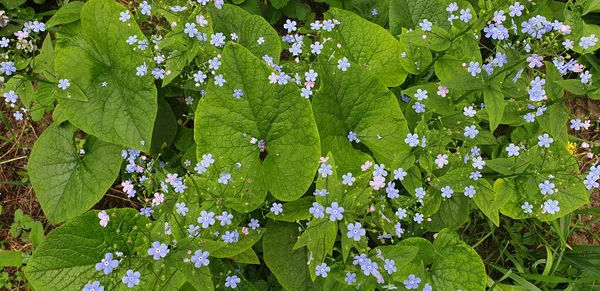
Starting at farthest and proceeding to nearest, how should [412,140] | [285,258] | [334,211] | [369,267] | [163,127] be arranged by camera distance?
1. [163,127]
2. [285,258]
3. [412,140]
4. [369,267]
5. [334,211]

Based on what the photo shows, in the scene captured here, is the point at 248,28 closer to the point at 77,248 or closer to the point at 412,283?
the point at 77,248

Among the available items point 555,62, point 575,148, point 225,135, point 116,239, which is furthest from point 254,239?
point 575,148

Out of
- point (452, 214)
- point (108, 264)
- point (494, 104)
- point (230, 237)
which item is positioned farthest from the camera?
point (452, 214)

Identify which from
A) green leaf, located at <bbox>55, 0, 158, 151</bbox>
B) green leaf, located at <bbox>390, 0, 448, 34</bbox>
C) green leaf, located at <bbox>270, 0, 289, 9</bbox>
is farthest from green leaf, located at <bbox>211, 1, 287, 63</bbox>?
green leaf, located at <bbox>390, 0, 448, 34</bbox>

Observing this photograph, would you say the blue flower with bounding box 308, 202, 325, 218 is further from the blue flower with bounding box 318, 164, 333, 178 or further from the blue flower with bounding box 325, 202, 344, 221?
the blue flower with bounding box 318, 164, 333, 178

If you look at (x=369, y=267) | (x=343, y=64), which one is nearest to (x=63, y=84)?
(x=343, y=64)

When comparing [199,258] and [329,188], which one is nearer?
[199,258]

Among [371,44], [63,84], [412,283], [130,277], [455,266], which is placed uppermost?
[371,44]

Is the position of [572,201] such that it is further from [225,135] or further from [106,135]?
[106,135]
